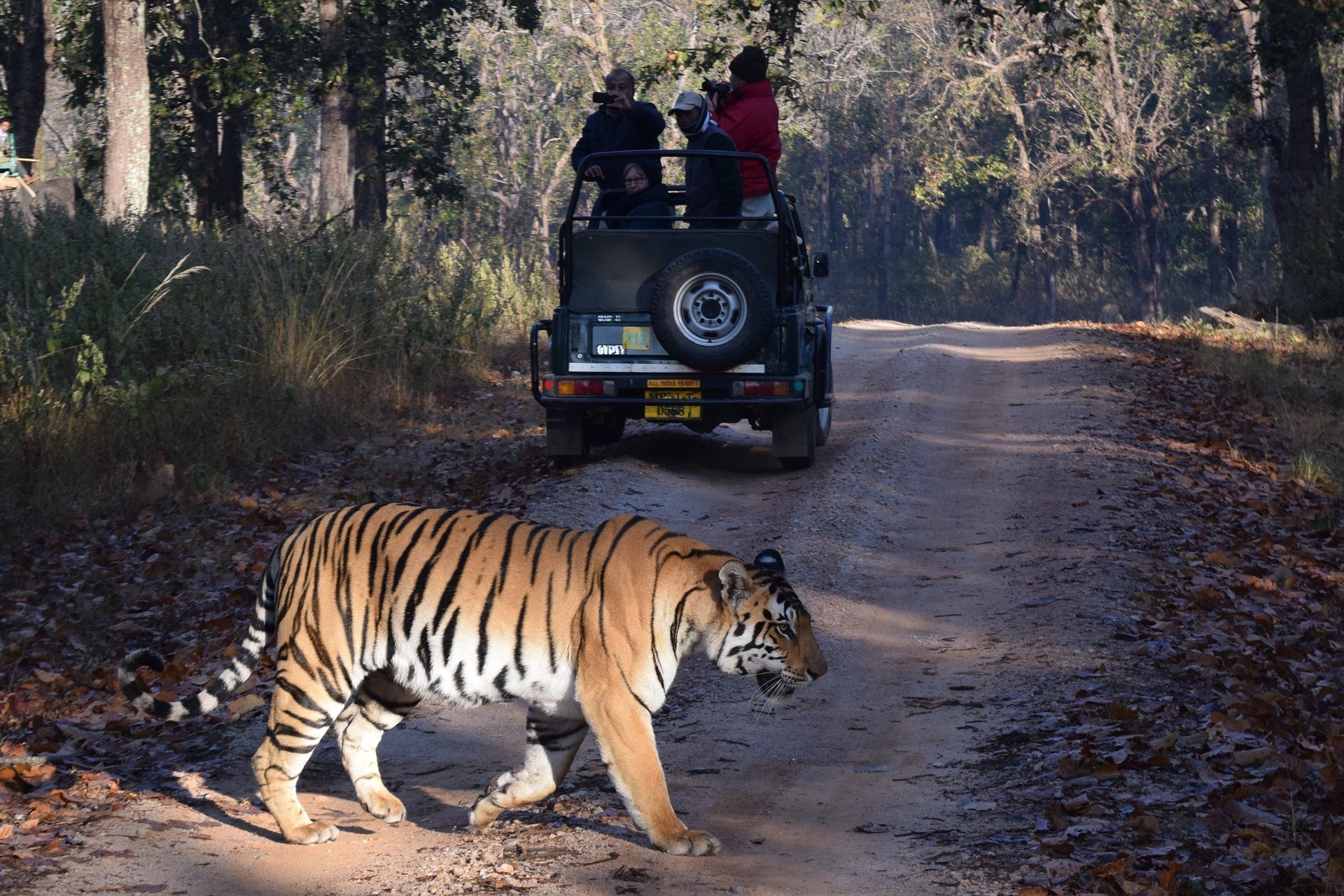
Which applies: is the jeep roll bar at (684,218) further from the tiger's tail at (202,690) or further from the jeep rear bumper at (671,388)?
the tiger's tail at (202,690)

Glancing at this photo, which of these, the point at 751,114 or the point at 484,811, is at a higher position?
the point at 751,114

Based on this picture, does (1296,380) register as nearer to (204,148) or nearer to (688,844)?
(688,844)

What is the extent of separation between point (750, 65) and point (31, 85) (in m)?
13.9

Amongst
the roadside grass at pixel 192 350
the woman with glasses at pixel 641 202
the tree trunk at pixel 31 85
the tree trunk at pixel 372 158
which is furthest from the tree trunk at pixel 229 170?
the woman with glasses at pixel 641 202

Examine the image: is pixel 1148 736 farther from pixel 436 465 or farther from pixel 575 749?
pixel 436 465

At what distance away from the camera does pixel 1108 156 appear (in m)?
39.2

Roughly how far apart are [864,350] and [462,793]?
→ 1467 centimetres

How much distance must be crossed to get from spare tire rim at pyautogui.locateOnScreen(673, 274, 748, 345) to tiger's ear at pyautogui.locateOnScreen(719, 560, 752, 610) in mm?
5614

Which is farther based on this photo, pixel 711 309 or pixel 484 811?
pixel 711 309

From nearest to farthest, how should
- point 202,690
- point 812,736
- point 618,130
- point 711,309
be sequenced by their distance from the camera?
point 202,690 → point 812,736 → point 711,309 → point 618,130

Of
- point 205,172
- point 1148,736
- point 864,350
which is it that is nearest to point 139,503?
point 1148,736

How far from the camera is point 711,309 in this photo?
10.1 metres

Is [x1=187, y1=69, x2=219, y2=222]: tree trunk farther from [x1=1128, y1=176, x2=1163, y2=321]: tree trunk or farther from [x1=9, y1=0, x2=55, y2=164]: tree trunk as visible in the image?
[x1=1128, y1=176, x2=1163, y2=321]: tree trunk

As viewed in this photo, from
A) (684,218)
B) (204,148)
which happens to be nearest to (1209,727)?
(684,218)
